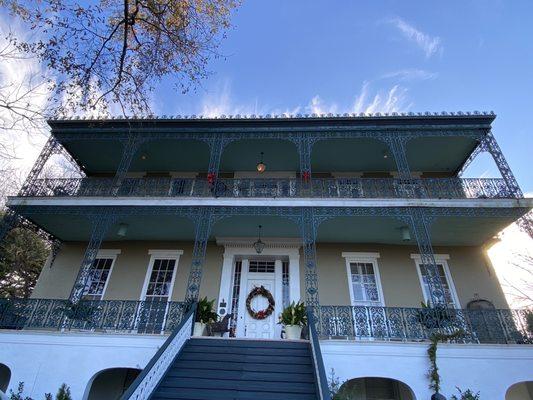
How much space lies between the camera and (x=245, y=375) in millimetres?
6012

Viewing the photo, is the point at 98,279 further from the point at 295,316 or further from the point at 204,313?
the point at 295,316

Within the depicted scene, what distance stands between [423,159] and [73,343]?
40.4 ft

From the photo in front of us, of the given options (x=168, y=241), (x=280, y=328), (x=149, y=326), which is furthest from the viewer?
(x=168, y=241)

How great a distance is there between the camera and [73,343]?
7.27 metres

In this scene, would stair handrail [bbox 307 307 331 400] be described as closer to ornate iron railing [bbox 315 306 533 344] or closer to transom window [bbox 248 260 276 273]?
ornate iron railing [bbox 315 306 533 344]

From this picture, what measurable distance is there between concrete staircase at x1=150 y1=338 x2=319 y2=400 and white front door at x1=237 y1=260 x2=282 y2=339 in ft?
8.30

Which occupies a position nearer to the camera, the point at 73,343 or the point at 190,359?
the point at 190,359

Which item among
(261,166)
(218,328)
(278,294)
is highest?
(261,166)

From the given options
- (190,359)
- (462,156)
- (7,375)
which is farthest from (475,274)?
(7,375)

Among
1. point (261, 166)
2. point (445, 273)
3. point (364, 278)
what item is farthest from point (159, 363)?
point (445, 273)

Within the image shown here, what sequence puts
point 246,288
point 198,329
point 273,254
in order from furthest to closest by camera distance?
point 273,254, point 246,288, point 198,329

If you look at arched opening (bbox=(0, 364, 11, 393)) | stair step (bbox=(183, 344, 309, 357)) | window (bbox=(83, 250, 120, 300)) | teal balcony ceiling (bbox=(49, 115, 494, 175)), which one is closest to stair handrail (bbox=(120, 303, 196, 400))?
stair step (bbox=(183, 344, 309, 357))

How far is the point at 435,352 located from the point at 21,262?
18758mm

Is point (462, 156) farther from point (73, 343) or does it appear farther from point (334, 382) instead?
point (73, 343)
